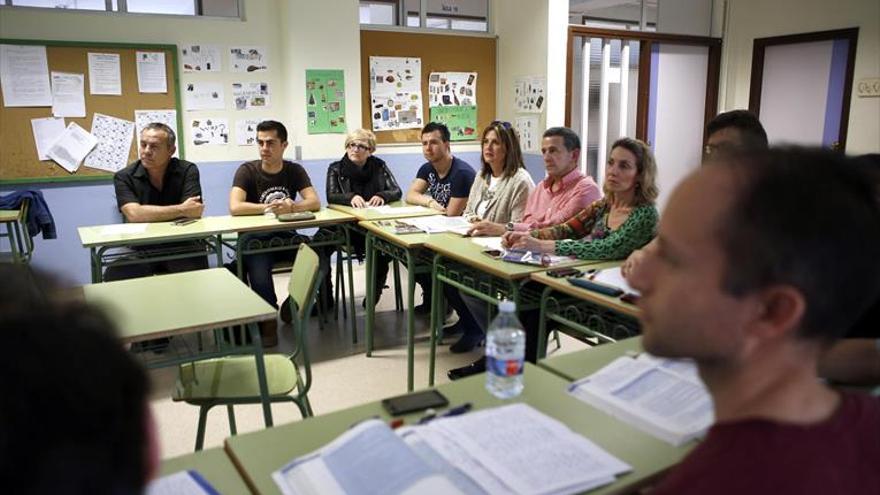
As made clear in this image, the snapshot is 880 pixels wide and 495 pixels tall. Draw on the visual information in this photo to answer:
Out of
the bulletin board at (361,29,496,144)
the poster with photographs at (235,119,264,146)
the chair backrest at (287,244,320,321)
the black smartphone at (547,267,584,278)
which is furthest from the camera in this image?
the bulletin board at (361,29,496,144)

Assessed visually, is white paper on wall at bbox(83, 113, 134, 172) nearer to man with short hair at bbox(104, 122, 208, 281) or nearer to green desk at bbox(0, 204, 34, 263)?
green desk at bbox(0, 204, 34, 263)

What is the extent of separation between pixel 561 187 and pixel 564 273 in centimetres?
101

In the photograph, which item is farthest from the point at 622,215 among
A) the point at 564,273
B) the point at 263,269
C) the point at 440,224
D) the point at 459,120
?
the point at 459,120

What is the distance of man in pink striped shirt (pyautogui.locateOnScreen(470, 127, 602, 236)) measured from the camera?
328 centimetres

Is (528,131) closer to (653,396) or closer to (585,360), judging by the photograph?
(585,360)

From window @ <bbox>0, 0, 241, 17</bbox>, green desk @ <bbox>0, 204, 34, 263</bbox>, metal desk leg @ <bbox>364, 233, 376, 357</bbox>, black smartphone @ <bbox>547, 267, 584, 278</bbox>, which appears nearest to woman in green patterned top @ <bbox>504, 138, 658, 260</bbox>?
black smartphone @ <bbox>547, 267, 584, 278</bbox>

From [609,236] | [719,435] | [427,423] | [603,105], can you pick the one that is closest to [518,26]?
[603,105]

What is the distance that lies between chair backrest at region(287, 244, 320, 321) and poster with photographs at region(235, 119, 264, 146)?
310 centimetres

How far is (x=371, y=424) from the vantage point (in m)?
1.21

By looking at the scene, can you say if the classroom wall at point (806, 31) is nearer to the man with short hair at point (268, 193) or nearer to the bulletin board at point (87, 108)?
the man with short hair at point (268, 193)

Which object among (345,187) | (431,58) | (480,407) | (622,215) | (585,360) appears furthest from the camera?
(431,58)

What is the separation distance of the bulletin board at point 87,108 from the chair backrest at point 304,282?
3.15 metres

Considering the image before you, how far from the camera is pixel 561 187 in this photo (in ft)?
11.1

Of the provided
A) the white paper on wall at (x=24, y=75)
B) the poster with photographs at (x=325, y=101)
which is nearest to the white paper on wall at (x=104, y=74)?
the white paper on wall at (x=24, y=75)
